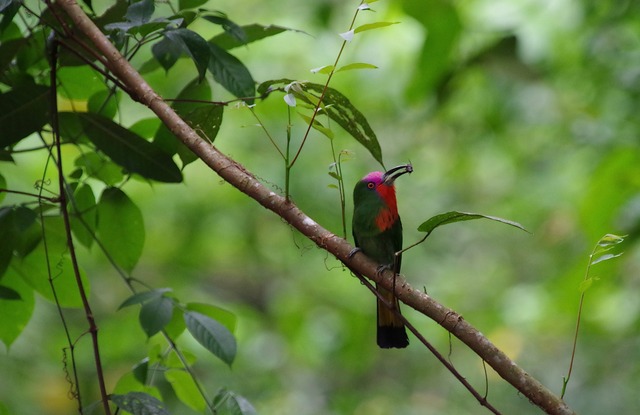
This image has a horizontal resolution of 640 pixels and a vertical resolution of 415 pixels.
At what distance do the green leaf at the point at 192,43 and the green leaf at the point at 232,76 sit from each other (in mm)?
185

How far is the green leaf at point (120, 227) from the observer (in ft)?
5.87

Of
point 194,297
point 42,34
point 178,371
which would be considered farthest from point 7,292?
point 194,297

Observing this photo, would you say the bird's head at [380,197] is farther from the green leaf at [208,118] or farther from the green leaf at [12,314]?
Result: the green leaf at [12,314]

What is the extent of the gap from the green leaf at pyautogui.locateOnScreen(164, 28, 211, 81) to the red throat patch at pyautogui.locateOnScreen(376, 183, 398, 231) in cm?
68

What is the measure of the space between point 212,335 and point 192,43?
2.07 ft

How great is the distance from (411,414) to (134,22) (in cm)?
418

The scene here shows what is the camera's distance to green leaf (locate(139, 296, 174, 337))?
1592 mm

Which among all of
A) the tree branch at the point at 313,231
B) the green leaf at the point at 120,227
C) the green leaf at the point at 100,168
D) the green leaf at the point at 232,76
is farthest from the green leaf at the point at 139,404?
the green leaf at the point at 232,76

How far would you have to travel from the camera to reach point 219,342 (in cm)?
167

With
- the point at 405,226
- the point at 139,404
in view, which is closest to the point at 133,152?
the point at 139,404

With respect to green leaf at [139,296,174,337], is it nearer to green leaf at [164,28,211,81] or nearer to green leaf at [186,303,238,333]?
green leaf at [186,303,238,333]

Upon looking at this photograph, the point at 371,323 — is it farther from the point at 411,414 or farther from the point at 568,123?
the point at 568,123

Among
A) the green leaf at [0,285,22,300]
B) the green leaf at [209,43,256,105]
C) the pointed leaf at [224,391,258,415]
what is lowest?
the pointed leaf at [224,391,258,415]

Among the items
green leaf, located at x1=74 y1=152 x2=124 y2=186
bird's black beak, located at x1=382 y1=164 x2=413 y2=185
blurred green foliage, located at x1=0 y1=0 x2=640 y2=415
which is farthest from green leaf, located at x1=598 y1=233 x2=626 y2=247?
blurred green foliage, located at x1=0 y1=0 x2=640 y2=415
